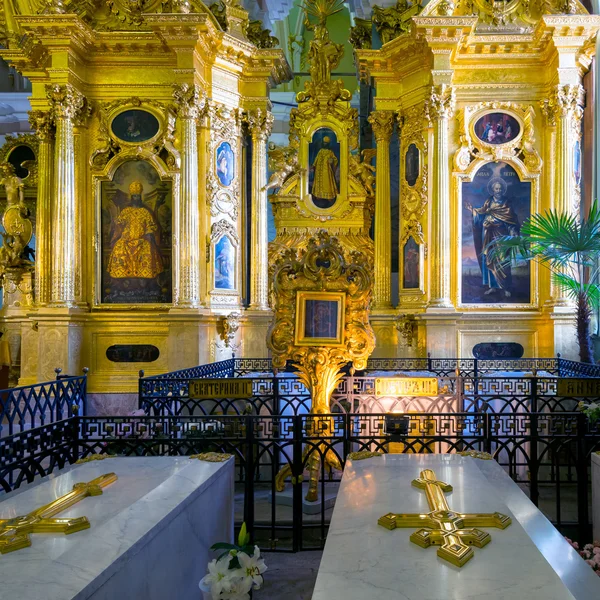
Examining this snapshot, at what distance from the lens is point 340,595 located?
2287 millimetres

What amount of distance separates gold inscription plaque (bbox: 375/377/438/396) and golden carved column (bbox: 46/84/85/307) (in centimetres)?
774

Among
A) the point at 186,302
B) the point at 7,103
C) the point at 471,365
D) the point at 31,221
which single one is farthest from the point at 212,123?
the point at 471,365

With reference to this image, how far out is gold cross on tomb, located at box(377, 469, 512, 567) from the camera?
265 centimetres

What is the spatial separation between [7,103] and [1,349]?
7.18m

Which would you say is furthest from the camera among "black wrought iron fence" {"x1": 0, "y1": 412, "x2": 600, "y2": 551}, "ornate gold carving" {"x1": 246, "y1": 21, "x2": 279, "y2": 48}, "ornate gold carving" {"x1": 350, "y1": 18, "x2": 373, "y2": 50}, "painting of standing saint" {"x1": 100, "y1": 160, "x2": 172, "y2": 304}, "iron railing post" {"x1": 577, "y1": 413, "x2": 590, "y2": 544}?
"ornate gold carving" {"x1": 350, "y1": 18, "x2": 373, "y2": 50}

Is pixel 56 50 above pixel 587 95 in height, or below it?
above

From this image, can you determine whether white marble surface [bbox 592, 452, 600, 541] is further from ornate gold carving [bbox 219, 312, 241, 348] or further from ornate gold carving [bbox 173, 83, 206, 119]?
ornate gold carving [bbox 173, 83, 206, 119]

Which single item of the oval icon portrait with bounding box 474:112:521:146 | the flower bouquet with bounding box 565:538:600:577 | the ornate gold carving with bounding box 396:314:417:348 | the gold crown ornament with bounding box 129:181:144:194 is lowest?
the flower bouquet with bounding box 565:538:600:577

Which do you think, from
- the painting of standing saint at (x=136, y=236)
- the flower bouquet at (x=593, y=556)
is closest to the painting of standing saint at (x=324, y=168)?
the painting of standing saint at (x=136, y=236)

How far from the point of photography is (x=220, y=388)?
24.0ft

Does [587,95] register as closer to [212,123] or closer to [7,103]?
[212,123]

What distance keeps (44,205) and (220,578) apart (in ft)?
40.1

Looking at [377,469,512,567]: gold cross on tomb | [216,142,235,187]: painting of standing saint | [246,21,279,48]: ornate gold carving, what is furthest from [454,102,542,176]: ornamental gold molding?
[377,469,512,567]: gold cross on tomb

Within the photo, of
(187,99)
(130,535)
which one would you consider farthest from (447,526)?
(187,99)
